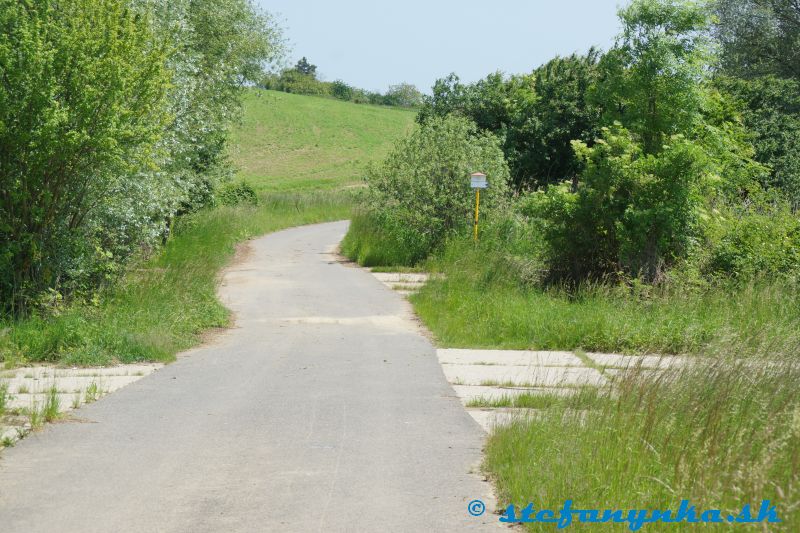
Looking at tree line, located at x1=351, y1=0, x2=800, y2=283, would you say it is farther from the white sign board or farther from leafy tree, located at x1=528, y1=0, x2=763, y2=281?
the white sign board

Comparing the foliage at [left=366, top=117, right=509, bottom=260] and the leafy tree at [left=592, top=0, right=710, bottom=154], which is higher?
the leafy tree at [left=592, top=0, right=710, bottom=154]

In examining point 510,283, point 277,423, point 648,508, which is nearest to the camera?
point 648,508

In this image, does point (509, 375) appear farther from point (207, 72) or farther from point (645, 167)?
point (207, 72)

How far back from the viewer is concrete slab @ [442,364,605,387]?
37.1 feet

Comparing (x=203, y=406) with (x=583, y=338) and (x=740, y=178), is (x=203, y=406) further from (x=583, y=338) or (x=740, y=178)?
(x=740, y=178)

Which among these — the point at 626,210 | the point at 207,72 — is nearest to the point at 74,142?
the point at 626,210

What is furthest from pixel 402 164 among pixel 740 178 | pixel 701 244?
pixel 701 244

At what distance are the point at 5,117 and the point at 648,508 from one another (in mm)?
11748

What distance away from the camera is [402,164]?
29828 mm

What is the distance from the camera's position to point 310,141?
9819cm

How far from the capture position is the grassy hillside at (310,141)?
81438 mm

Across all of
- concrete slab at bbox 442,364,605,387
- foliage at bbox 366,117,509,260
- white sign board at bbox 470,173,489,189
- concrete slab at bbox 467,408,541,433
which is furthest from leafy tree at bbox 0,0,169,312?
foliage at bbox 366,117,509,260

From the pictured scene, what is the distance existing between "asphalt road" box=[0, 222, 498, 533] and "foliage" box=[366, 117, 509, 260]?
13910mm

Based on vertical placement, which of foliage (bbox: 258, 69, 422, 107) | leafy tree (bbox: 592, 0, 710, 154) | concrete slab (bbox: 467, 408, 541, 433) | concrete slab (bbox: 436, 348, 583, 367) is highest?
foliage (bbox: 258, 69, 422, 107)
